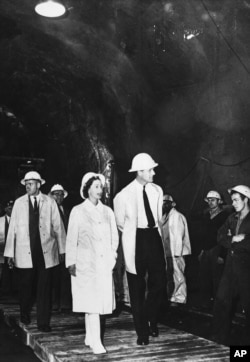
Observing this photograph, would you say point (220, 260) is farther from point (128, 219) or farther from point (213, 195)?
point (128, 219)

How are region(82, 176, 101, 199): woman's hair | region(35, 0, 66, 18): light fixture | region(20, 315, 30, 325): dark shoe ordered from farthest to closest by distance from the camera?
region(35, 0, 66, 18): light fixture → region(20, 315, 30, 325): dark shoe → region(82, 176, 101, 199): woman's hair

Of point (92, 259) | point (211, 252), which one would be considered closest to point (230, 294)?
point (92, 259)

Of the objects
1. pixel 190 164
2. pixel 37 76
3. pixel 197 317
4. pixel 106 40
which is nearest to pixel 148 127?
pixel 190 164

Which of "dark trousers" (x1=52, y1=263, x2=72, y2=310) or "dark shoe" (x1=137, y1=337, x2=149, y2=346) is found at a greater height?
"dark trousers" (x1=52, y1=263, x2=72, y2=310)

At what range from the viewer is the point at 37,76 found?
1254 cm

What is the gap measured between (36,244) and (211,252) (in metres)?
3.28

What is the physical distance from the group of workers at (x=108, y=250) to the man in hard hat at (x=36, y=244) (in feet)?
0.05

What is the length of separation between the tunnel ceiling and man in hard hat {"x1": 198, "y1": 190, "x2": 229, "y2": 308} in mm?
1129

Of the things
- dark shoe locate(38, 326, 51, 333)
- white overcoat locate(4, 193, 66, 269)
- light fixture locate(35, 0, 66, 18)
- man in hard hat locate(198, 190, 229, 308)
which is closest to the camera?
dark shoe locate(38, 326, 51, 333)

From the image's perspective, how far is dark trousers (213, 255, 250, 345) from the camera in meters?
6.31

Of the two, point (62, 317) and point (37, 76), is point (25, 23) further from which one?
point (62, 317)

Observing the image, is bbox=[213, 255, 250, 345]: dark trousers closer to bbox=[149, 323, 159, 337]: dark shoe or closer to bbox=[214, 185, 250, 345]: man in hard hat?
bbox=[214, 185, 250, 345]: man in hard hat

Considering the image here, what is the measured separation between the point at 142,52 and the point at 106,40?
2.71 ft

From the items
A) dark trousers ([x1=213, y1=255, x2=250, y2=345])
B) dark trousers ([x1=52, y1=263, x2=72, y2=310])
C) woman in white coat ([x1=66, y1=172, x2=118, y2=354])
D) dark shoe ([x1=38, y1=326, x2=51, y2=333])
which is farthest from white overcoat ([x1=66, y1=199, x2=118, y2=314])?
dark trousers ([x1=52, y1=263, x2=72, y2=310])
